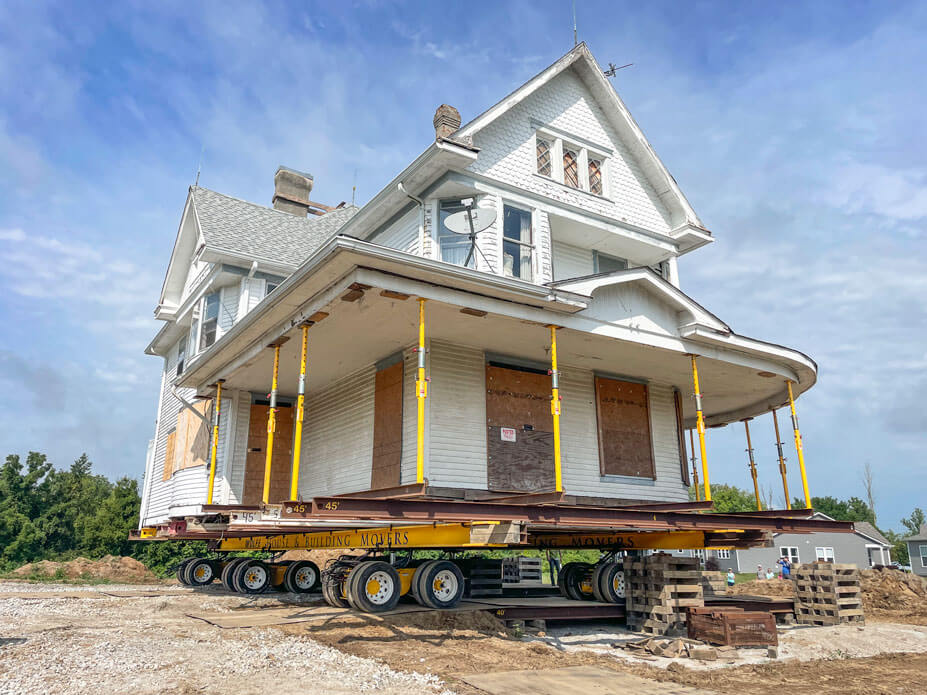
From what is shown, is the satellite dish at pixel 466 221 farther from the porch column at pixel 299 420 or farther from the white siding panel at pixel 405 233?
the porch column at pixel 299 420

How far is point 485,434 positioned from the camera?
13883 millimetres

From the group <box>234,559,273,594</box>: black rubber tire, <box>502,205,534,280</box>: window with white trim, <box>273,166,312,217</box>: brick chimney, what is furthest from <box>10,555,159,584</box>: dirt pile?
<box>502,205,534,280</box>: window with white trim

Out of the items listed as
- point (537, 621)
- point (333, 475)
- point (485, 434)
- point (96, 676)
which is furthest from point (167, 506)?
point (96, 676)

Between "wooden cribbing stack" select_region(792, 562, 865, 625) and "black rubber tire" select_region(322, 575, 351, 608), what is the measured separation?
31.8 feet

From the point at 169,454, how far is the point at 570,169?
14659 millimetres

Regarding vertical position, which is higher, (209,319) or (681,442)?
(209,319)

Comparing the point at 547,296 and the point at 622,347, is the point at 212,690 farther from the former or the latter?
the point at 622,347

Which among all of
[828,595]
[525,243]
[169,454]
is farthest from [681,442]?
[169,454]

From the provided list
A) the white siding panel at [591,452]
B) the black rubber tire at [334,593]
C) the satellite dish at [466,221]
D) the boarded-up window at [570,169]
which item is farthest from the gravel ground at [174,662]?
the boarded-up window at [570,169]

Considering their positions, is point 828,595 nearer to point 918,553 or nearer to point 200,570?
point 200,570

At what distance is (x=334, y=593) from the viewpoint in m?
12.5

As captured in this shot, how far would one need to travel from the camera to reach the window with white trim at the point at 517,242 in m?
15.2

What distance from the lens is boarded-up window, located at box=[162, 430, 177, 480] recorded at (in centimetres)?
2091

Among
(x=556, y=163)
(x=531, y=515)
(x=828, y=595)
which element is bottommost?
(x=828, y=595)
